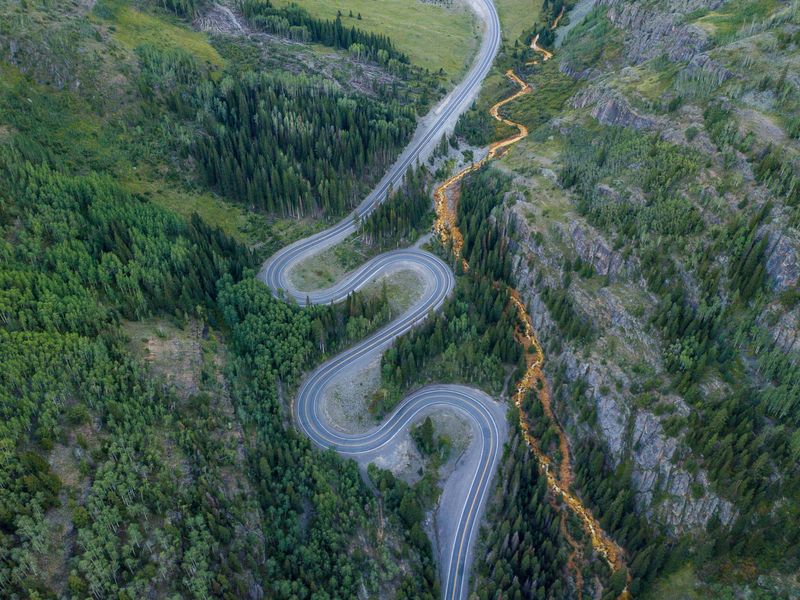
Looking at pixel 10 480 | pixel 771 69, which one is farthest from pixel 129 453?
pixel 771 69

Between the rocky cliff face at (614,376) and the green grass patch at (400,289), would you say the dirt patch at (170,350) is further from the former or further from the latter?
the rocky cliff face at (614,376)

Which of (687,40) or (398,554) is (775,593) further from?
(687,40)

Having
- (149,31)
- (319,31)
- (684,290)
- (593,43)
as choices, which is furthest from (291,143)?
(593,43)

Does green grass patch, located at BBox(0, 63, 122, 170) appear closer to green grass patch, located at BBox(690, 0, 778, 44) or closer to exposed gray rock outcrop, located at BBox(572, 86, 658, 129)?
exposed gray rock outcrop, located at BBox(572, 86, 658, 129)

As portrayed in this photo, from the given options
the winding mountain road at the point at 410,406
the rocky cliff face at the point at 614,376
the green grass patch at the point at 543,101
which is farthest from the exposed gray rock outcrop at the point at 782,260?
the green grass patch at the point at 543,101

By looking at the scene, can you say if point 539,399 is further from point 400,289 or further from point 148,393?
point 148,393
